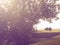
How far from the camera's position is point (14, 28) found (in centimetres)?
2161

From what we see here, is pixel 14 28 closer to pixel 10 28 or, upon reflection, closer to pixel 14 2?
pixel 10 28

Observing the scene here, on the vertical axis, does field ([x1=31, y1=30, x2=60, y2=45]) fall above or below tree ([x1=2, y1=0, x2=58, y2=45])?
below

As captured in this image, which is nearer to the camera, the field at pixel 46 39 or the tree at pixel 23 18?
the tree at pixel 23 18

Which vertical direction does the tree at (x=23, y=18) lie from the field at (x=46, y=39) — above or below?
above

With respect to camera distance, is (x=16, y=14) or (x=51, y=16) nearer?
(x=16, y=14)

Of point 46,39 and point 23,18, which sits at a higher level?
point 23,18

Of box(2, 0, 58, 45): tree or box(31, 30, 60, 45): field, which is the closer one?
Answer: box(2, 0, 58, 45): tree

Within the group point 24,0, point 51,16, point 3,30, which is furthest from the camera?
point 51,16

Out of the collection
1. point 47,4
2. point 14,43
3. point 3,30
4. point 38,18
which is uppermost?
point 47,4

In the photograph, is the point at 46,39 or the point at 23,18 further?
the point at 46,39

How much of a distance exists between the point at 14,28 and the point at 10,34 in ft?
2.53

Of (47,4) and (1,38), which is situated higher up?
(47,4)

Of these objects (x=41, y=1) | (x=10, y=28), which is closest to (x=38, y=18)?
(x=41, y=1)

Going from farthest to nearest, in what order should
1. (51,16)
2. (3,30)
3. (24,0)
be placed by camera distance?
(51,16), (24,0), (3,30)
